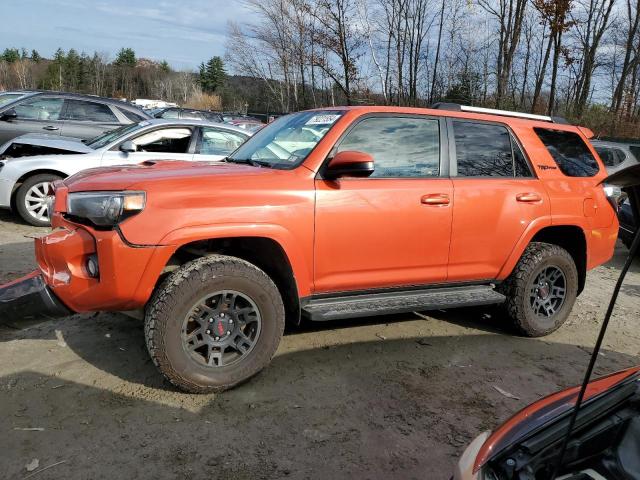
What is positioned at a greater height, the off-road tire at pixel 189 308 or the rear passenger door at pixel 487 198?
the rear passenger door at pixel 487 198

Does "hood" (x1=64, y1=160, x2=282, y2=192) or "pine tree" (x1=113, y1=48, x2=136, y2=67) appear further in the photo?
"pine tree" (x1=113, y1=48, x2=136, y2=67)

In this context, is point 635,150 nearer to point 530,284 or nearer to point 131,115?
point 530,284

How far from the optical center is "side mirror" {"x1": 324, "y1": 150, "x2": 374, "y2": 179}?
329 centimetres

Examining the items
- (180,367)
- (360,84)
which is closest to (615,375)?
(180,367)

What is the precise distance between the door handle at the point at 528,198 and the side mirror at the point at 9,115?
29.0ft

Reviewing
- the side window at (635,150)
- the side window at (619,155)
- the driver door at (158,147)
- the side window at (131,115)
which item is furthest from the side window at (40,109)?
the side window at (635,150)

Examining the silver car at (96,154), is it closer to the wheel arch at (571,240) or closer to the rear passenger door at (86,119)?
the rear passenger door at (86,119)

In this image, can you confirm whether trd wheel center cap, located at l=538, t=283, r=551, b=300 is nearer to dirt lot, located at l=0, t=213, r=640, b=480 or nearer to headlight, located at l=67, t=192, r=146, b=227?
dirt lot, located at l=0, t=213, r=640, b=480

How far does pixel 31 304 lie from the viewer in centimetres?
313

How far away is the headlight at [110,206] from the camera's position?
2.93 meters

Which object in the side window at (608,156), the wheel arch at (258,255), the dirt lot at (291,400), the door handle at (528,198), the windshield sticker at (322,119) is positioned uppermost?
the windshield sticker at (322,119)

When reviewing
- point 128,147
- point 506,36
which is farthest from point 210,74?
point 128,147

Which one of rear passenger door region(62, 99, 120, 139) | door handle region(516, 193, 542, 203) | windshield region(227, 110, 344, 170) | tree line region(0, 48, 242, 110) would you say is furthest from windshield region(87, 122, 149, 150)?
tree line region(0, 48, 242, 110)

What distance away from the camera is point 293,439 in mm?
2854
